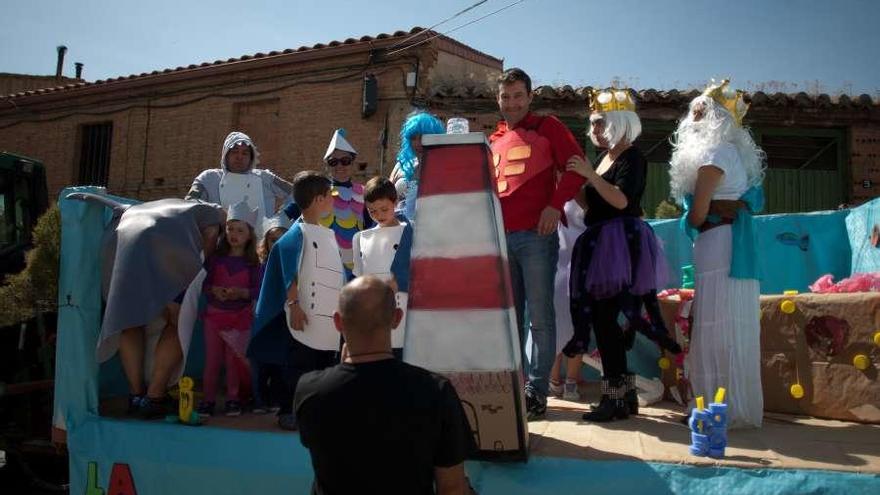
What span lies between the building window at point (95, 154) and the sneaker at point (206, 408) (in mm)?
13753

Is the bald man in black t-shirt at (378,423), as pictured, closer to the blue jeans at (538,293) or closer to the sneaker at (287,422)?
the sneaker at (287,422)

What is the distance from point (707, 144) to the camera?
122 inches

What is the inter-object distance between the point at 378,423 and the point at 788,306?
266 centimetres

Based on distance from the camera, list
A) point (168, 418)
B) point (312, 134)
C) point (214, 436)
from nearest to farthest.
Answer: point (214, 436) < point (168, 418) < point (312, 134)

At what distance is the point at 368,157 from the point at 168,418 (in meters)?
9.45

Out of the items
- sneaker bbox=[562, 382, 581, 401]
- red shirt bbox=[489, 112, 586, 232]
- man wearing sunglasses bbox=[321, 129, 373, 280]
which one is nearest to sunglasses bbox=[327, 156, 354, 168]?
man wearing sunglasses bbox=[321, 129, 373, 280]

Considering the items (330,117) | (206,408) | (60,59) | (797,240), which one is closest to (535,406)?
(206,408)

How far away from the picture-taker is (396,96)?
1210cm

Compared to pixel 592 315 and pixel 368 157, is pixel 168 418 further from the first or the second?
pixel 368 157

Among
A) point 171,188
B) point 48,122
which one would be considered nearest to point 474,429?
point 171,188

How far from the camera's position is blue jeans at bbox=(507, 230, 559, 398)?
3.09 m

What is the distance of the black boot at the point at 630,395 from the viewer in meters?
3.04

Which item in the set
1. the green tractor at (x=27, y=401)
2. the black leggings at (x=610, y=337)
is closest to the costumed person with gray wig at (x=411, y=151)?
the black leggings at (x=610, y=337)

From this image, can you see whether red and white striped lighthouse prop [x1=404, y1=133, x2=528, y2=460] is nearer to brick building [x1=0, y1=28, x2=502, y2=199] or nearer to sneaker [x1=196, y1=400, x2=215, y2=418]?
sneaker [x1=196, y1=400, x2=215, y2=418]
